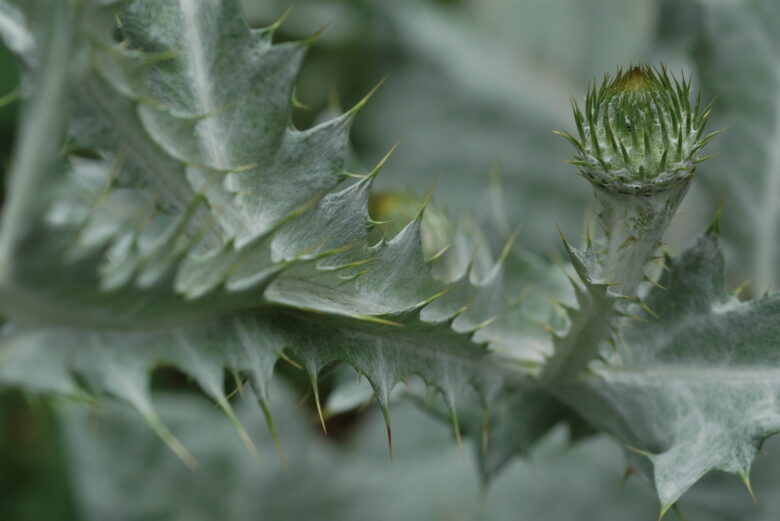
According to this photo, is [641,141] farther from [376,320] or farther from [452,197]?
[452,197]

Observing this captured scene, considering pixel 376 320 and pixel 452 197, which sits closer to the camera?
pixel 376 320

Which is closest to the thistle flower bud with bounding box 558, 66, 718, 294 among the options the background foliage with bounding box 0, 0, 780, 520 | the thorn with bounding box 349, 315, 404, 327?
the thorn with bounding box 349, 315, 404, 327

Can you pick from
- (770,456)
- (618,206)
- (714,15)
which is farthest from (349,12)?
(618,206)

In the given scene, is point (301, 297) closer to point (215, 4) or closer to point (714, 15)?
point (215, 4)

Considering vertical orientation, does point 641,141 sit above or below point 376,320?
above

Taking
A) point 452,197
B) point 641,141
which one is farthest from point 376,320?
point 452,197

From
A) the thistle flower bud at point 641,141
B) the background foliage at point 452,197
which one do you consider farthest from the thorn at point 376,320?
the background foliage at point 452,197
